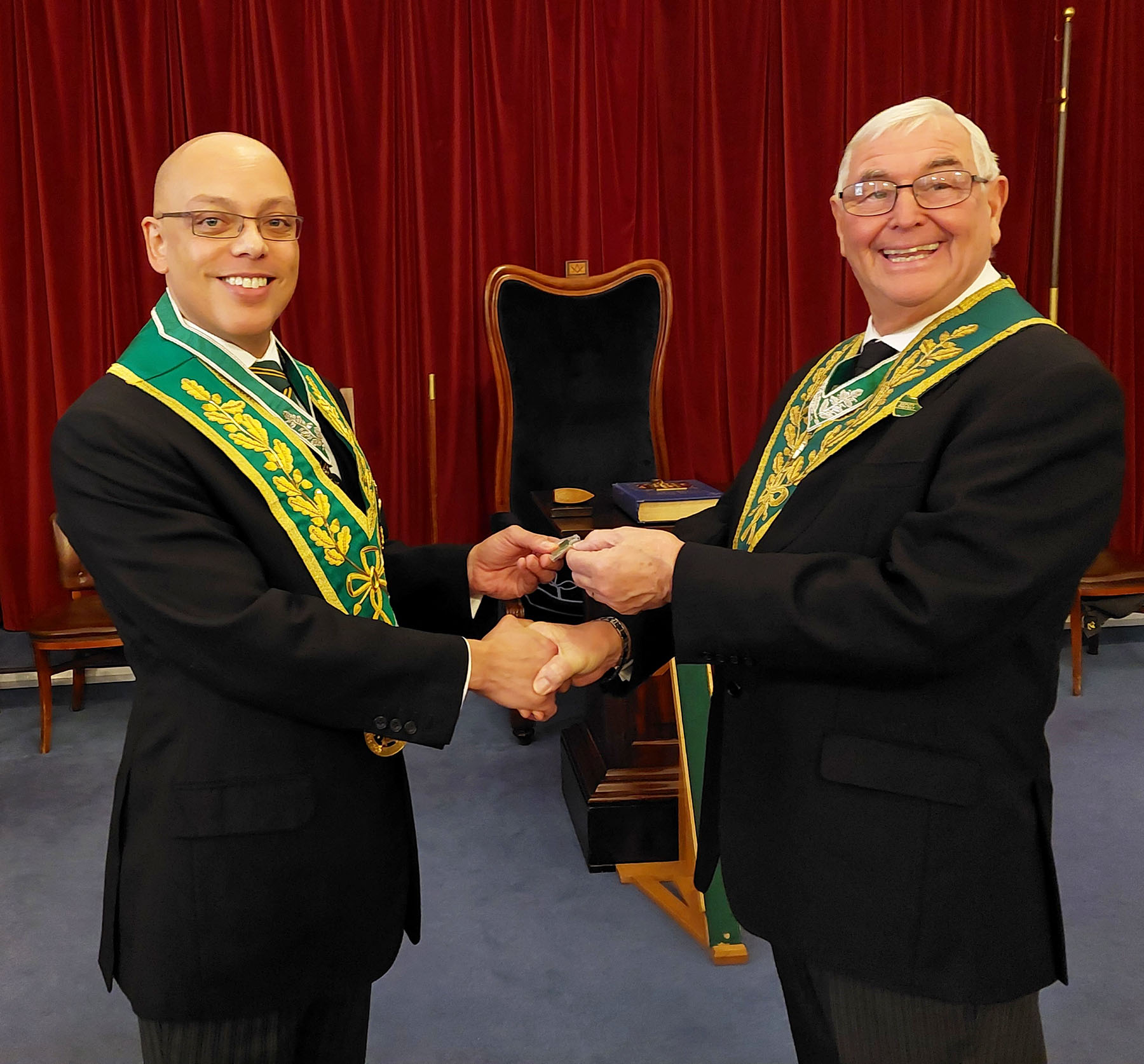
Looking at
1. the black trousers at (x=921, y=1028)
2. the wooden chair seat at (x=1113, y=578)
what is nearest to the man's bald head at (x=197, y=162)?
the black trousers at (x=921, y=1028)

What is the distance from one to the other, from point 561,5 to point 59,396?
8.33 ft

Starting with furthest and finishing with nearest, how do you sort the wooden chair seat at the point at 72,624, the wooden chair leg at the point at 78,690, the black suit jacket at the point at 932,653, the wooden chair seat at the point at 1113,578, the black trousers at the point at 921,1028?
the wooden chair leg at the point at 78,690
the wooden chair seat at the point at 1113,578
the wooden chair seat at the point at 72,624
the black trousers at the point at 921,1028
the black suit jacket at the point at 932,653

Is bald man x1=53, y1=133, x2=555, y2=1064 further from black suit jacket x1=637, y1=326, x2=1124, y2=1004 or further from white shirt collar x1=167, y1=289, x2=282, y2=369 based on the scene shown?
black suit jacket x1=637, y1=326, x2=1124, y2=1004

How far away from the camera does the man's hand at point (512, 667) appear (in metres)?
1.47

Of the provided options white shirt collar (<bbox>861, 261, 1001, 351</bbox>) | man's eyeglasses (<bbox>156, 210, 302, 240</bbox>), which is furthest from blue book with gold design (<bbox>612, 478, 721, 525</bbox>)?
man's eyeglasses (<bbox>156, 210, 302, 240</bbox>)

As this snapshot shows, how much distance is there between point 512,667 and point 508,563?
1.31 ft

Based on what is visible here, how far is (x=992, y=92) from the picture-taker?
15.3 feet

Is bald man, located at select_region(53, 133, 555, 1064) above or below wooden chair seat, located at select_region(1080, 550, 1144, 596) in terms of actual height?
above

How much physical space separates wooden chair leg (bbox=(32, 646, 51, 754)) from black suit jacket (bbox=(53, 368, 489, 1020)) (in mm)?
2708

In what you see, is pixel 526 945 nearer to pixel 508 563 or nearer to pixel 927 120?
pixel 508 563

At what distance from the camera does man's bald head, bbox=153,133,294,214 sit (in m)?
1.41

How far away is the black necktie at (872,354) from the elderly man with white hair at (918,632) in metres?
0.04

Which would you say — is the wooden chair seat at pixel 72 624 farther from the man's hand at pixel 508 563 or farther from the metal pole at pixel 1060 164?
the metal pole at pixel 1060 164

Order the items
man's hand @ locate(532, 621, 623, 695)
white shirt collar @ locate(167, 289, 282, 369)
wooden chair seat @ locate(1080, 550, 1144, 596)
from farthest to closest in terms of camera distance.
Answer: wooden chair seat @ locate(1080, 550, 1144, 596) < man's hand @ locate(532, 621, 623, 695) < white shirt collar @ locate(167, 289, 282, 369)
